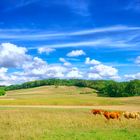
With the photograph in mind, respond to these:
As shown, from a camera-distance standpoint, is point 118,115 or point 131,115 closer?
point 118,115

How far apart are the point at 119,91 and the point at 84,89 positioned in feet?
141

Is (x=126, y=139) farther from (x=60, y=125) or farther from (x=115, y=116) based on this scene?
A: (x=115, y=116)

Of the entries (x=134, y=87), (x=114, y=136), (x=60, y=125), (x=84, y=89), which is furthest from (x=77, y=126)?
(x=84, y=89)

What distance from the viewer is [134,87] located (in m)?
152

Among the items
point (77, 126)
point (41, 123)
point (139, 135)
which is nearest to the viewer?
point (139, 135)

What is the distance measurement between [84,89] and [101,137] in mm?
175360

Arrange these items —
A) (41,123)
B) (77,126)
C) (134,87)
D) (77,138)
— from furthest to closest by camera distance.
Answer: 1. (134,87)
2. (41,123)
3. (77,126)
4. (77,138)

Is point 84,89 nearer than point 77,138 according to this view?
No

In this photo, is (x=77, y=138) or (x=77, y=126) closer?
(x=77, y=138)

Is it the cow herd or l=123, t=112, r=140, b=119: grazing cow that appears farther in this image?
l=123, t=112, r=140, b=119: grazing cow

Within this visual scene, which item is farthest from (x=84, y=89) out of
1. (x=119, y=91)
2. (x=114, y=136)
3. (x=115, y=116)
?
(x=114, y=136)

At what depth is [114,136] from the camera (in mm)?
19922

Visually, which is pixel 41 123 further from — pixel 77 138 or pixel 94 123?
pixel 77 138

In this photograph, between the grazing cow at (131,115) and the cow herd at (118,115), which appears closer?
the cow herd at (118,115)
